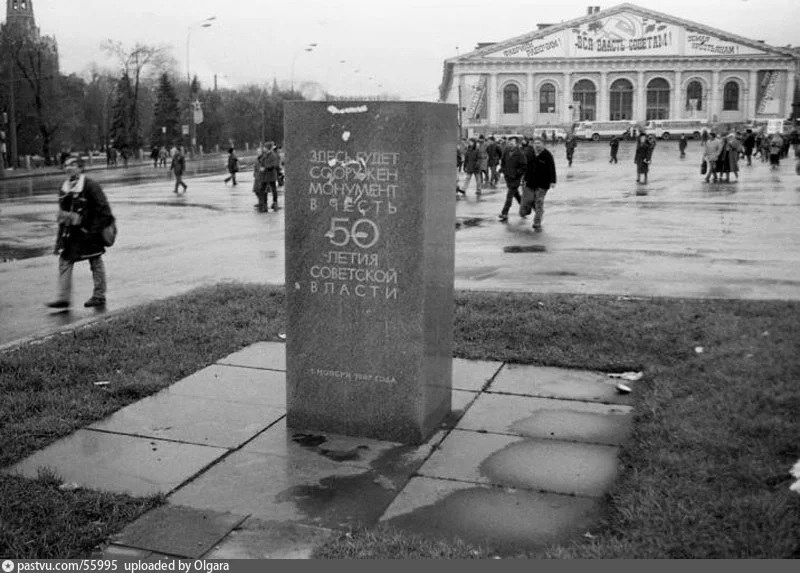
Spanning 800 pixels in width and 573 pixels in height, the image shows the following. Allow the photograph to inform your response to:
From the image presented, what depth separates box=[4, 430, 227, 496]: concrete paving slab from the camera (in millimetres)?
5164

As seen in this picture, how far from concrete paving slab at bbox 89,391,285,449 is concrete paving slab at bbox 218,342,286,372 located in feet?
3.32

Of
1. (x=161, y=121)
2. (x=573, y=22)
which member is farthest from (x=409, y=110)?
(x=573, y=22)

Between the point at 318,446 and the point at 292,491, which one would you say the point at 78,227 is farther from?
the point at 292,491

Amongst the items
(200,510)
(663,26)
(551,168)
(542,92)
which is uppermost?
(663,26)

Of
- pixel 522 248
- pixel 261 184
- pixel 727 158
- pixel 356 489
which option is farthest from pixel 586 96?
pixel 356 489

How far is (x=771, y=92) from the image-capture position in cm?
11012

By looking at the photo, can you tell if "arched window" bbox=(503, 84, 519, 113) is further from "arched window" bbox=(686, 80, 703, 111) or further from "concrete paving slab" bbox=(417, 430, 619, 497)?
"concrete paving slab" bbox=(417, 430, 619, 497)

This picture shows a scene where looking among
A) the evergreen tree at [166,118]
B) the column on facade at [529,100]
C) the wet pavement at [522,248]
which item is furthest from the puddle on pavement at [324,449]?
the column on facade at [529,100]

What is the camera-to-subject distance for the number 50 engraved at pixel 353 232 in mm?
5684

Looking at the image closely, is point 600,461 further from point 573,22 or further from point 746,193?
point 573,22

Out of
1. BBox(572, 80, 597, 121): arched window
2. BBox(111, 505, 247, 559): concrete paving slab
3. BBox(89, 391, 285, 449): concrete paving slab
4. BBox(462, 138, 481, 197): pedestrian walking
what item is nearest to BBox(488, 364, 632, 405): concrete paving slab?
BBox(89, 391, 285, 449): concrete paving slab

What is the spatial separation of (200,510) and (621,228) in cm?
1591

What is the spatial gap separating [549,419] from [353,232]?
6.22 ft

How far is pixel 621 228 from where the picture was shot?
19453 millimetres
